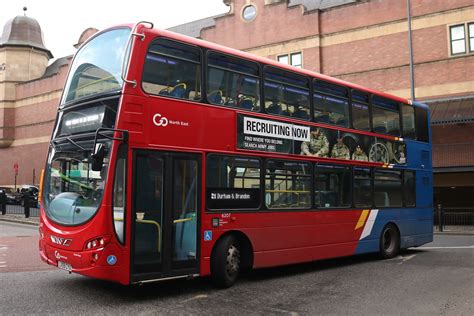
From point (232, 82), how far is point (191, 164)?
5.97 feet

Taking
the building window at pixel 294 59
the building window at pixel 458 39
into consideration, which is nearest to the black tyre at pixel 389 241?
the building window at pixel 458 39

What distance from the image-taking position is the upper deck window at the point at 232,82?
8180 millimetres

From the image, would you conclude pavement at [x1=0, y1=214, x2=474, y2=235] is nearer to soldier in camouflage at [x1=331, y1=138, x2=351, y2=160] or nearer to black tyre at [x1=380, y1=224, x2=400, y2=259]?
black tyre at [x1=380, y1=224, x2=400, y2=259]

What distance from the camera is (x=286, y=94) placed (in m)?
9.50

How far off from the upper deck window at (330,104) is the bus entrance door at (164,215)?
11.7 ft

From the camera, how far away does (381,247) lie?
11.8m

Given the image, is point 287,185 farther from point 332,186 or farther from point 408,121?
point 408,121

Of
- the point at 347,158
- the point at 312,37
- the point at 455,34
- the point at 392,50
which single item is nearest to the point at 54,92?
the point at 312,37

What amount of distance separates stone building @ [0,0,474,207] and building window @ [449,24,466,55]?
0.05 meters

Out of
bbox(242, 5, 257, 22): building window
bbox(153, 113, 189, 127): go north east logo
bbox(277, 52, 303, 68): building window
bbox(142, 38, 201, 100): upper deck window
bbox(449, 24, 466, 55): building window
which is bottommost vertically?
bbox(153, 113, 189, 127): go north east logo

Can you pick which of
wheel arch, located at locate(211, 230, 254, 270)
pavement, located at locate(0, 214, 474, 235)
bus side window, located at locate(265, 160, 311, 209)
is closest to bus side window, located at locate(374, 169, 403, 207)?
bus side window, located at locate(265, 160, 311, 209)

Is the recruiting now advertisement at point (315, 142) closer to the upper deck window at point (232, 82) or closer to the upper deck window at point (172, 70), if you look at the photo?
the upper deck window at point (232, 82)

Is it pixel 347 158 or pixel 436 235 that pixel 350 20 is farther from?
pixel 347 158

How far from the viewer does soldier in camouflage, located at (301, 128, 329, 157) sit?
31.9 ft
